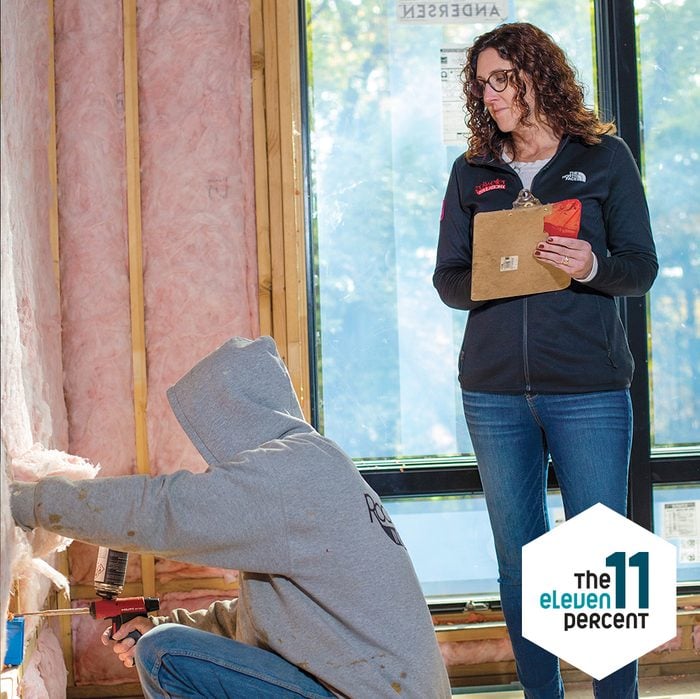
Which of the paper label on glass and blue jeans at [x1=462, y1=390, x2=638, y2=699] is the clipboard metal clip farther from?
the paper label on glass

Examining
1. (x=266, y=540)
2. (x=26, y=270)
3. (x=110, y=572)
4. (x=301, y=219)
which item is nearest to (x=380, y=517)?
(x=266, y=540)

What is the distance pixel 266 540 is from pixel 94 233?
145cm

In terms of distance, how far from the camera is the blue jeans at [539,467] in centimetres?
212

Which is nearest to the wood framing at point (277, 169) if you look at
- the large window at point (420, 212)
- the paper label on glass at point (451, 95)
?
the large window at point (420, 212)

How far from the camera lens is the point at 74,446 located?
8.87 ft

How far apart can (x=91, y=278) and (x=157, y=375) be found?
0.34 m

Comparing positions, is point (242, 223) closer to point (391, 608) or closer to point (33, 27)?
point (33, 27)

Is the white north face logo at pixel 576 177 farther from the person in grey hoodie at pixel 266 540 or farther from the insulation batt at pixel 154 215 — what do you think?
the insulation batt at pixel 154 215

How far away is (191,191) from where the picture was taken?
2.70m

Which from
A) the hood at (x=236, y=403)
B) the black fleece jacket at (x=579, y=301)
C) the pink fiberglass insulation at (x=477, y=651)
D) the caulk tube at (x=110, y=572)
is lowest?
the pink fiberglass insulation at (x=477, y=651)

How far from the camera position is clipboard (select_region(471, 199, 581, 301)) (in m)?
2.08

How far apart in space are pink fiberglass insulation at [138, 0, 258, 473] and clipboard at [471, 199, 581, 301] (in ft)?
2.69

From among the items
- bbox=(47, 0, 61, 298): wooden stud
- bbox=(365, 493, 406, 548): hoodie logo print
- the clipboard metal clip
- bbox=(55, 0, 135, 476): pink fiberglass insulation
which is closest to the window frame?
bbox=(55, 0, 135, 476): pink fiberglass insulation

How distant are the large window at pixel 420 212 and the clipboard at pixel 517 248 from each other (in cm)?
69
